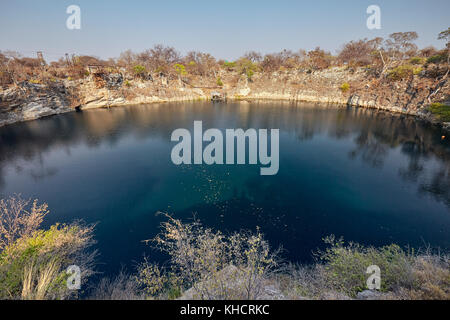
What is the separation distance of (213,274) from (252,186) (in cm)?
1272

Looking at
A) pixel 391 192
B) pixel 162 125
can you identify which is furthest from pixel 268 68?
pixel 391 192

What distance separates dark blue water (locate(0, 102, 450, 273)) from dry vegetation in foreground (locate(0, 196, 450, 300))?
117cm

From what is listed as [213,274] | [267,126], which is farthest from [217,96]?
[213,274]

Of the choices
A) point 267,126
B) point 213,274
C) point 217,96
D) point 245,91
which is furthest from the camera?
point 245,91

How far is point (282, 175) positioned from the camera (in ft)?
76.9

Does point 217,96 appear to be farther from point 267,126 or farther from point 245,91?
point 267,126

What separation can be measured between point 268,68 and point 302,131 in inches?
2297

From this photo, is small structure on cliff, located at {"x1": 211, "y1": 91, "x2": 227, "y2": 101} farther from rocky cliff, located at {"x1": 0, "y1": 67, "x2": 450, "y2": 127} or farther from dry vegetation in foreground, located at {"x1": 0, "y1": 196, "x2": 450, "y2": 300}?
dry vegetation in foreground, located at {"x1": 0, "y1": 196, "x2": 450, "y2": 300}

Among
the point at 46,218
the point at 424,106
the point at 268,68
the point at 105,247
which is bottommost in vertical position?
the point at 105,247

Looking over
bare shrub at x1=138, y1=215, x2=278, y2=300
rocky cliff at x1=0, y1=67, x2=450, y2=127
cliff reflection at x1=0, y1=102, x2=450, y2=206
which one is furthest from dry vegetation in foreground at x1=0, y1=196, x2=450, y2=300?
rocky cliff at x1=0, y1=67, x2=450, y2=127

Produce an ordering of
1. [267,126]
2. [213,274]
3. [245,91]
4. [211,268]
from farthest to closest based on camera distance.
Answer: [245,91]
[267,126]
[211,268]
[213,274]

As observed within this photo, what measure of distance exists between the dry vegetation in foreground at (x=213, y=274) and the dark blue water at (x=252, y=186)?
3.83 ft

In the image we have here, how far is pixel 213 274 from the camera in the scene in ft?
30.2

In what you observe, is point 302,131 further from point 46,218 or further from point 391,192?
point 46,218
